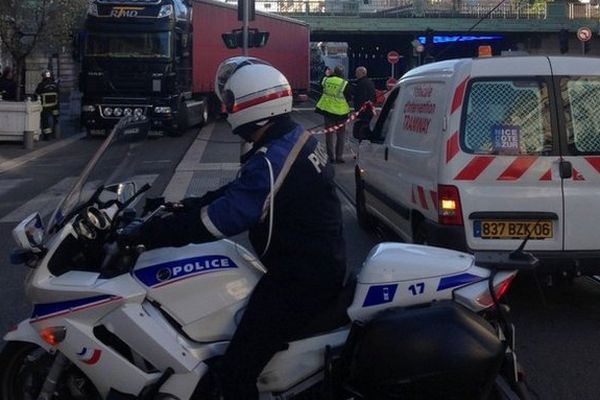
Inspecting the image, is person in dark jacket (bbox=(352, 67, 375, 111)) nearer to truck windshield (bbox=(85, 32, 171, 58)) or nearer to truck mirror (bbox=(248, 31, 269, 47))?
truck mirror (bbox=(248, 31, 269, 47))

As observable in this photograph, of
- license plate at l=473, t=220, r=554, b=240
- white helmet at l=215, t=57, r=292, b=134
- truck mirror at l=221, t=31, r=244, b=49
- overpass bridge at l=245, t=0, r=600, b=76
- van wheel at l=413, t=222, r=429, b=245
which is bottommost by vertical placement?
van wheel at l=413, t=222, r=429, b=245

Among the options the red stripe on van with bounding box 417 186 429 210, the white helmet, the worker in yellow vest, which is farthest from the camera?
the worker in yellow vest

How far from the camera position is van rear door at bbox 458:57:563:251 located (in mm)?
6168

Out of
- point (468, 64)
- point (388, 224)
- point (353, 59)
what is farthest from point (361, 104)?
point (353, 59)

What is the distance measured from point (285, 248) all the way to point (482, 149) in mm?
3007

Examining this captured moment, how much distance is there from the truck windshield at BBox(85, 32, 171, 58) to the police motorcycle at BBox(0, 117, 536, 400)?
19385 mm

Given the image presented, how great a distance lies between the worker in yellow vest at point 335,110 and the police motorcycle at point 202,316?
42.2ft

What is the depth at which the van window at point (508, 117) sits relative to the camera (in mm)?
6246

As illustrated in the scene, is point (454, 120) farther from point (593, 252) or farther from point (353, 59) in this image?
point (353, 59)

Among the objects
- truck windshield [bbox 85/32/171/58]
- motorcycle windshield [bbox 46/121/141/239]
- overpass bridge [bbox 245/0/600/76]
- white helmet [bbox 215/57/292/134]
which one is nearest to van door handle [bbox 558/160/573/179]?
white helmet [bbox 215/57/292/134]

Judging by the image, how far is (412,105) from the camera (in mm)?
7473

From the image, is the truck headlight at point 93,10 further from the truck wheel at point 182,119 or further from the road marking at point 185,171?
the road marking at point 185,171

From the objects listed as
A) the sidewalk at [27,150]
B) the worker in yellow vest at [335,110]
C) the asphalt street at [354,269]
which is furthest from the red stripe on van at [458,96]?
the sidewalk at [27,150]

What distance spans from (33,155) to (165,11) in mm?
5645
